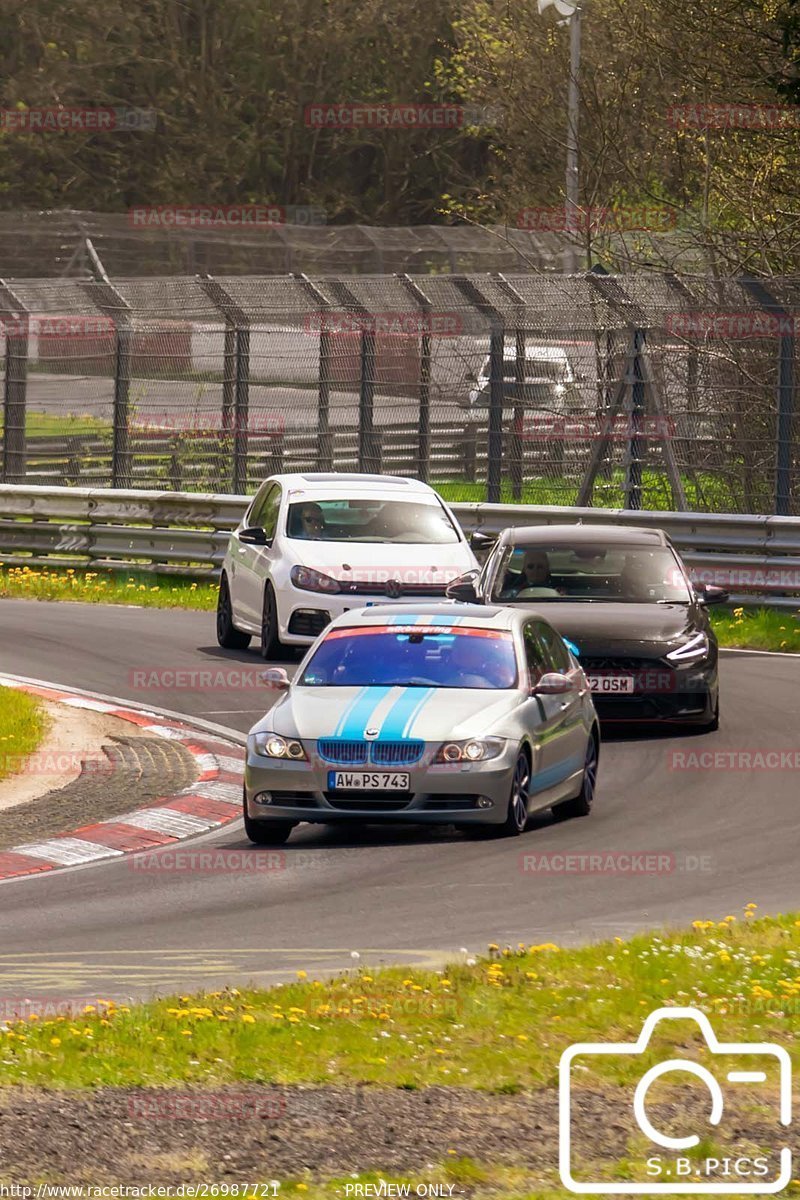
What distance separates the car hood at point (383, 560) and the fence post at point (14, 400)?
34.9ft

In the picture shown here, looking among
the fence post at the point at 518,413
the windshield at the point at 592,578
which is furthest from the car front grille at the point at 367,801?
the fence post at the point at 518,413

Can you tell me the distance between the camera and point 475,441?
2852cm

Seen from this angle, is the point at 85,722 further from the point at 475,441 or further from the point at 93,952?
the point at 475,441

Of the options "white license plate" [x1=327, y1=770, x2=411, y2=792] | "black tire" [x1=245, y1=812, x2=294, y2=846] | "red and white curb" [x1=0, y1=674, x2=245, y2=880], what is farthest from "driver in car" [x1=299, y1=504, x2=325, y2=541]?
"white license plate" [x1=327, y1=770, x2=411, y2=792]

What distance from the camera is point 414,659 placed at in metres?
13.8

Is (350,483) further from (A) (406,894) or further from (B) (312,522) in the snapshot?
(A) (406,894)

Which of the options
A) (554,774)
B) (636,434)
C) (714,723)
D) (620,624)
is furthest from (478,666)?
(636,434)

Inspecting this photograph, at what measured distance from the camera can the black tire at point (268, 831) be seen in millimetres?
13008

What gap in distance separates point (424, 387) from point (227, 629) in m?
7.49

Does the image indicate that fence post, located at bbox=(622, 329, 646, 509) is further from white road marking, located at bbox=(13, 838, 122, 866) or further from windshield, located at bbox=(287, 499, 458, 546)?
white road marking, located at bbox=(13, 838, 122, 866)

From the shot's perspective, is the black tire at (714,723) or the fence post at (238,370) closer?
the black tire at (714,723)

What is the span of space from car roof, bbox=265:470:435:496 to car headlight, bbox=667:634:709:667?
203 inches

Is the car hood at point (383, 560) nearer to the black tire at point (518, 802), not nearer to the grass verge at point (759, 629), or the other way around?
the grass verge at point (759, 629)

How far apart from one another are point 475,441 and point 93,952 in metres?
19.0
